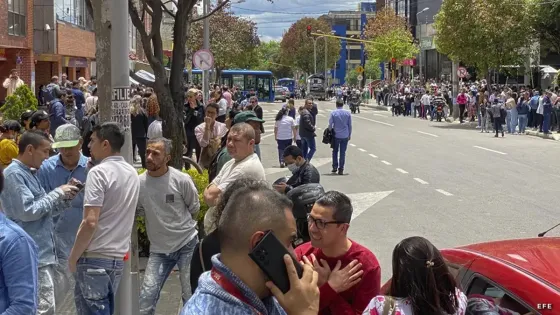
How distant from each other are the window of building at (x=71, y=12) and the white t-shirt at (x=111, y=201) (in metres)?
30.0

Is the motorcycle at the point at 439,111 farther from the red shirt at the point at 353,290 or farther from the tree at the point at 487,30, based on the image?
the red shirt at the point at 353,290

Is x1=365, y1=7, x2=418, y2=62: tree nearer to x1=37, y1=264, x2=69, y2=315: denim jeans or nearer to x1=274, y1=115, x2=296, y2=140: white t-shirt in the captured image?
x1=274, y1=115, x2=296, y2=140: white t-shirt

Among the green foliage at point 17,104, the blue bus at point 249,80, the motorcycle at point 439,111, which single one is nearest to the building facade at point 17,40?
the green foliage at point 17,104

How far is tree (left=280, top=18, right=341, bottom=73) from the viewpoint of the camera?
108 meters

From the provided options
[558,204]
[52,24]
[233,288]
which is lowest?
[558,204]

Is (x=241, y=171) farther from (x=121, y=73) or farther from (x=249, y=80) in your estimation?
(x=249, y=80)

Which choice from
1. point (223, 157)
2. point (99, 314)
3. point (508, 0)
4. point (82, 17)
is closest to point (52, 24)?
point (82, 17)

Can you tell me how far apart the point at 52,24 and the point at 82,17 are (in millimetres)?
9145

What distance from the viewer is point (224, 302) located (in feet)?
7.54

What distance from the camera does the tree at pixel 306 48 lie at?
107500 mm

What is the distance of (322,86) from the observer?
289 feet

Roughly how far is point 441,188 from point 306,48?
9399 centimetres

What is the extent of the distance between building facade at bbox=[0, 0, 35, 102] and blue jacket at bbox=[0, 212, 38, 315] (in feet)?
84.8

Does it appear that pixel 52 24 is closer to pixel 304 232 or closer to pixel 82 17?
pixel 82 17
